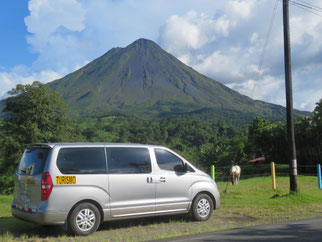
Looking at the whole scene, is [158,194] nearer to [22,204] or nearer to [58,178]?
[58,178]

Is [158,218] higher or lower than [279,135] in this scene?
lower

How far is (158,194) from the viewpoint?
24.7ft

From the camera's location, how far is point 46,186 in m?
6.35

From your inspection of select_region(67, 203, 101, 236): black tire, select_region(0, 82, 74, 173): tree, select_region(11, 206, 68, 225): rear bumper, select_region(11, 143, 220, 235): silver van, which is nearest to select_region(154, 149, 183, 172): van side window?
select_region(11, 143, 220, 235): silver van

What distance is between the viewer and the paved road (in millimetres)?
6285

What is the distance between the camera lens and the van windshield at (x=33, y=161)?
6.62 m

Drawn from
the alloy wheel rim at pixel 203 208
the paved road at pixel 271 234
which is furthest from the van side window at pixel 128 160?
the paved road at pixel 271 234

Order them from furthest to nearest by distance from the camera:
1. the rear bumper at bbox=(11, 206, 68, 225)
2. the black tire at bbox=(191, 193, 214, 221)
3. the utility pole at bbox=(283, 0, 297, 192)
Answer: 1. the utility pole at bbox=(283, 0, 297, 192)
2. the black tire at bbox=(191, 193, 214, 221)
3. the rear bumper at bbox=(11, 206, 68, 225)

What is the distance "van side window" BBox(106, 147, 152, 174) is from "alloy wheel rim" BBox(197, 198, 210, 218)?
149cm

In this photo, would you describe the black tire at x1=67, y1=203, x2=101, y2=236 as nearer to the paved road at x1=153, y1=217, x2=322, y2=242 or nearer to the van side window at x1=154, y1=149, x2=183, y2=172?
the paved road at x1=153, y1=217, x2=322, y2=242

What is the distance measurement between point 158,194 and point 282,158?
39388 millimetres

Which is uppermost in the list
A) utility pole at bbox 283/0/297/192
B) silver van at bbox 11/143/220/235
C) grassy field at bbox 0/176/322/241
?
utility pole at bbox 283/0/297/192

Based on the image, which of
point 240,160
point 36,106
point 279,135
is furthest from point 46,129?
point 240,160

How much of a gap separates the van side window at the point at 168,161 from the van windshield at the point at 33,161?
2.38 meters
